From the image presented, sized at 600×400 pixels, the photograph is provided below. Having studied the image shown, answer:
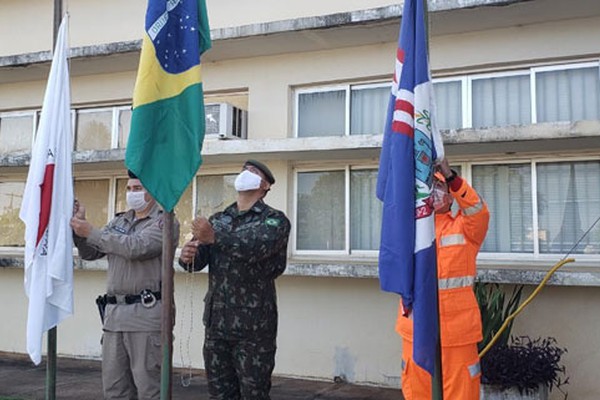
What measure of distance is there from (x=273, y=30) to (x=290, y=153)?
1.26m

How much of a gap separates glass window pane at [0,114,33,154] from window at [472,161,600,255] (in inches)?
229

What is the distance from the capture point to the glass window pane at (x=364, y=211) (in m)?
6.84

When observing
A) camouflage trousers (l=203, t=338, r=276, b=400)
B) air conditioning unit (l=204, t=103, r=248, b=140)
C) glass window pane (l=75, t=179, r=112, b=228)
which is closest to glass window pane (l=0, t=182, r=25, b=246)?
glass window pane (l=75, t=179, r=112, b=228)

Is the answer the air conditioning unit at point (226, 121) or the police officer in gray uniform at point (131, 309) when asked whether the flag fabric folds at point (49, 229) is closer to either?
the police officer in gray uniform at point (131, 309)

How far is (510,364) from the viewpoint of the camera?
5.12m

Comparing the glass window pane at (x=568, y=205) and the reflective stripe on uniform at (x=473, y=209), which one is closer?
the reflective stripe on uniform at (x=473, y=209)

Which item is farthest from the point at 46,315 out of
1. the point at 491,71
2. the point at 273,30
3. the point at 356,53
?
the point at 491,71

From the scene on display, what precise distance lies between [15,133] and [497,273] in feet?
21.4

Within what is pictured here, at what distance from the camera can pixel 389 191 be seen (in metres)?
3.22

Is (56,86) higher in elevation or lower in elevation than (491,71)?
lower

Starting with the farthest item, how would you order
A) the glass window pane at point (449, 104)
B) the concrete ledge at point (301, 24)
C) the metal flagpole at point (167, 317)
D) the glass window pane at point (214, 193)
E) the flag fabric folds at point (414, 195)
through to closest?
the glass window pane at point (214, 193), the glass window pane at point (449, 104), the concrete ledge at point (301, 24), the metal flagpole at point (167, 317), the flag fabric folds at point (414, 195)

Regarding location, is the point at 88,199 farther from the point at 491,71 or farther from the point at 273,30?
the point at 491,71

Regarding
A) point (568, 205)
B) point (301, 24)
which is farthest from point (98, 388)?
point (568, 205)

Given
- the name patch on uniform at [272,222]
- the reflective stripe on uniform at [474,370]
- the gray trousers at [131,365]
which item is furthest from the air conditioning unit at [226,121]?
the reflective stripe on uniform at [474,370]
